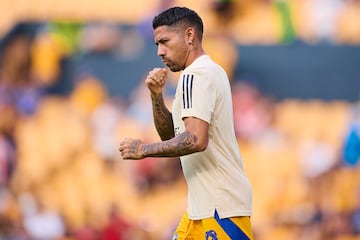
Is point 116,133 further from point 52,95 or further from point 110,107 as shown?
point 52,95

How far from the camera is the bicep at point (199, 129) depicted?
5.06 m

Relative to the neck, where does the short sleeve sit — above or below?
below

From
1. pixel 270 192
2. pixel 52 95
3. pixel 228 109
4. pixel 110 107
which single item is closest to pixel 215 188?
pixel 228 109

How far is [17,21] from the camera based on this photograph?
54.8 feet

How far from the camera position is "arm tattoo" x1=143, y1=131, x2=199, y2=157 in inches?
198

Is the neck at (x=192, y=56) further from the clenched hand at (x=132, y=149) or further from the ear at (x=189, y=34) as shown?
the clenched hand at (x=132, y=149)

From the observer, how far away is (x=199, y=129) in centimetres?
508

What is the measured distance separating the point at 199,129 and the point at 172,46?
527mm

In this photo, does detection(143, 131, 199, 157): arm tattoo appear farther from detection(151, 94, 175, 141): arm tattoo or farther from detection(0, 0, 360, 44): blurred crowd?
detection(0, 0, 360, 44): blurred crowd

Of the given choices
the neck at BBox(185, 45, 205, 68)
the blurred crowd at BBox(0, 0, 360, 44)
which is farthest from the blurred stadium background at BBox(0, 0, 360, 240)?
the neck at BBox(185, 45, 205, 68)

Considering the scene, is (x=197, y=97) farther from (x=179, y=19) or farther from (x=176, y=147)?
(x=179, y=19)

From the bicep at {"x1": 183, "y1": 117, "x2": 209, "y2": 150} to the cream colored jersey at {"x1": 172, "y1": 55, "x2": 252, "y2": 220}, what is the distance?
4.2 inches

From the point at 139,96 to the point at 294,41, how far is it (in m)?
2.39

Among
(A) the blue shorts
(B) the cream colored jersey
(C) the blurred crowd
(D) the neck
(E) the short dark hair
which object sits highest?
(C) the blurred crowd
